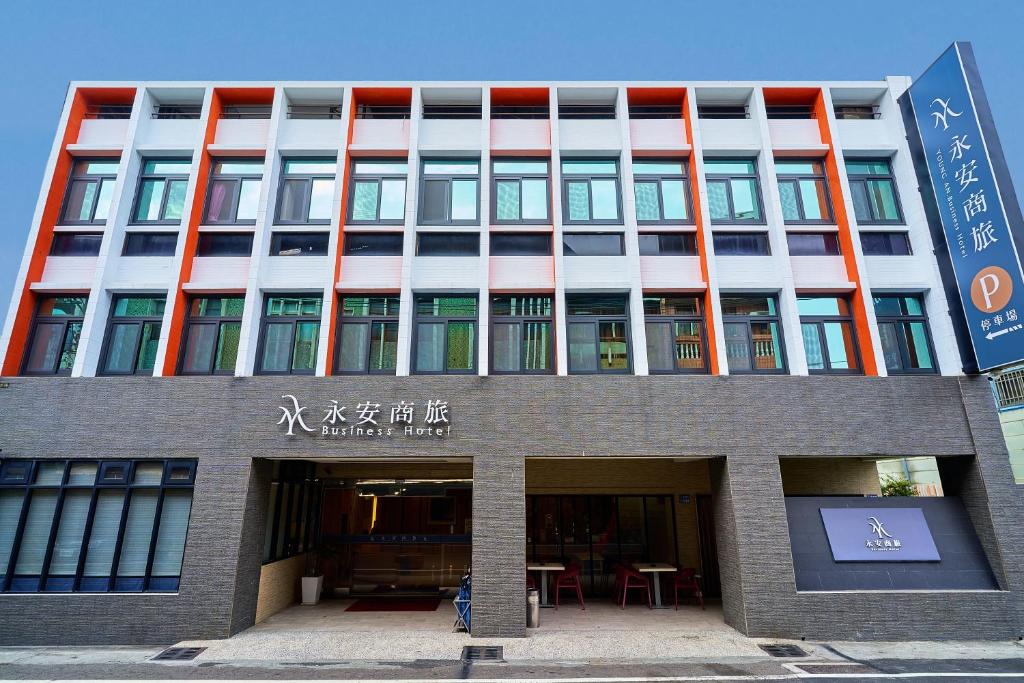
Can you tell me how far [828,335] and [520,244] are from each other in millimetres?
7305

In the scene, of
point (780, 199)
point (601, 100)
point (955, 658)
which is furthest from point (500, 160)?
point (955, 658)

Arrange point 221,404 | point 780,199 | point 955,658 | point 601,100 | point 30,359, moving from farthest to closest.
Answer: point 601,100
point 780,199
point 30,359
point 221,404
point 955,658

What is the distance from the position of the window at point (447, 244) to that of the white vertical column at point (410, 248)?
0.35 meters

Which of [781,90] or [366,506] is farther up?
[781,90]

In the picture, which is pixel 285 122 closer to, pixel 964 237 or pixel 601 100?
pixel 601 100

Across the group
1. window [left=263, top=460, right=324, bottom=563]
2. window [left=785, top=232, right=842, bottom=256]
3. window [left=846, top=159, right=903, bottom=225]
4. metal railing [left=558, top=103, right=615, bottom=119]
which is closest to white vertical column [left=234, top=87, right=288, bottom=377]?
window [left=263, top=460, right=324, bottom=563]

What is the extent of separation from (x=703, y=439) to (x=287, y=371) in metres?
8.98

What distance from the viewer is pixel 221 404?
11094mm

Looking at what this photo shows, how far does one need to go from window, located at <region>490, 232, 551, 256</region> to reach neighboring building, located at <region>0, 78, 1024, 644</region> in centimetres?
12

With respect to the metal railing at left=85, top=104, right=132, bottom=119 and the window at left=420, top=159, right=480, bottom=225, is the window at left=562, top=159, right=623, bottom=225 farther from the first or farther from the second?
the metal railing at left=85, top=104, right=132, bottom=119

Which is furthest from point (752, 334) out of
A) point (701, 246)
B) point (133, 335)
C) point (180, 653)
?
point (133, 335)

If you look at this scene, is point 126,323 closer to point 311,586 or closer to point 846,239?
point 311,586

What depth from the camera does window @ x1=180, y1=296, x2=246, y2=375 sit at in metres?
12.0

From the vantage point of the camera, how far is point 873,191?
520 inches
